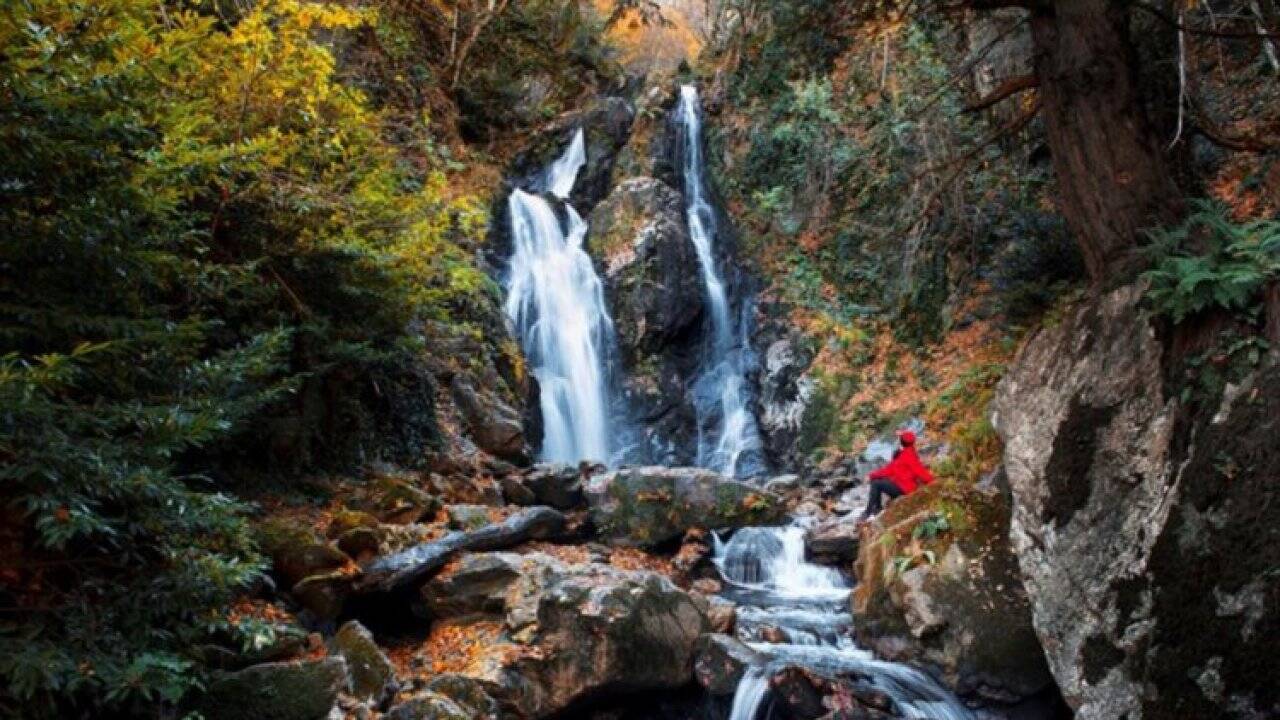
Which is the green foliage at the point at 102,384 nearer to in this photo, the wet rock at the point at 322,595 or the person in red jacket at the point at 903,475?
the wet rock at the point at 322,595

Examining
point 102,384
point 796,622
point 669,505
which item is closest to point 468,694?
point 102,384

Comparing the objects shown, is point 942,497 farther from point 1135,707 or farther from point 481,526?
point 481,526

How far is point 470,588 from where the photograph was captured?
6.21m

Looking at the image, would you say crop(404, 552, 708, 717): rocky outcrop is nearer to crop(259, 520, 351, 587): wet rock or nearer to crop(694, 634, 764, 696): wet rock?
crop(694, 634, 764, 696): wet rock

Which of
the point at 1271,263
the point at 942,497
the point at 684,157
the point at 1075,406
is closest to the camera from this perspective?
the point at 1271,263

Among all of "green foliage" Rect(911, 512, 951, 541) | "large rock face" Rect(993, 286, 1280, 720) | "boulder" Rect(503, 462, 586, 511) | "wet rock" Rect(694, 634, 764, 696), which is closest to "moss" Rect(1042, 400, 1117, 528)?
"large rock face" Rect(993, 286, 1280, 720)

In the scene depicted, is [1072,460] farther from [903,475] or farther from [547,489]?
[547,489]

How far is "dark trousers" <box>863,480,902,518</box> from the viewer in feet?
27.5

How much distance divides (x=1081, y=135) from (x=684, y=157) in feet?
50.1

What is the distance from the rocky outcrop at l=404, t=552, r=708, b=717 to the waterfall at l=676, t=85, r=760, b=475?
911cm

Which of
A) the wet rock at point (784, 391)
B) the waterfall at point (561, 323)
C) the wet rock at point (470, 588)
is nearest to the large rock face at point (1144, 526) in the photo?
the wet rock at point (470, 588)

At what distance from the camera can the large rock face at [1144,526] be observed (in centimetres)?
375

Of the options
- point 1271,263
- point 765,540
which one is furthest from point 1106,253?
point 765,540

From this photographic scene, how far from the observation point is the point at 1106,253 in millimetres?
5582
